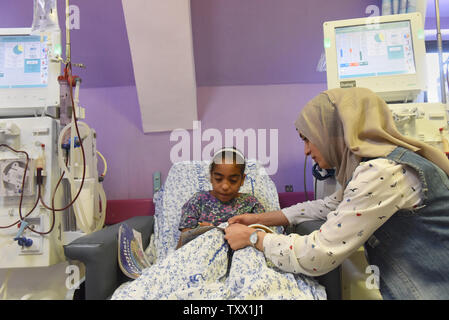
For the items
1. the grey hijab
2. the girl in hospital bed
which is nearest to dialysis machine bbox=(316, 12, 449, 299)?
the girl in hospital bed

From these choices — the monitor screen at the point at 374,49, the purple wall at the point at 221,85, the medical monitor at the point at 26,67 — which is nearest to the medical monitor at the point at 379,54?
the monitor screen at the point at 374,49

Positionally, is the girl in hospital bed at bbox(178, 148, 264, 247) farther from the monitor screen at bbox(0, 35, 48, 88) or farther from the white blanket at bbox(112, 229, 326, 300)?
the monitor screen at bbox(0, 35, 48, 88)

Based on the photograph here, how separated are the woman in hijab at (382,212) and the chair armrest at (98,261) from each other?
53 cm

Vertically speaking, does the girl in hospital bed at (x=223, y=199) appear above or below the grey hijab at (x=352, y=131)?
below

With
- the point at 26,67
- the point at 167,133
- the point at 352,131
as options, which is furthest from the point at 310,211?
the point at 26,67

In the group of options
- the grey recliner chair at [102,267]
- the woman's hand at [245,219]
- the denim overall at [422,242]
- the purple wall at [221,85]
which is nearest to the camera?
the denim overall at [422,242]

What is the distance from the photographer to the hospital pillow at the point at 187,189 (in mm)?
1610

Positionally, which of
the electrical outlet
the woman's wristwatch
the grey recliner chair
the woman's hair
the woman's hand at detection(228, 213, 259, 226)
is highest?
the woman's hair

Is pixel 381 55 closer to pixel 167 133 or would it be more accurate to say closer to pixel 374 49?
pixel 374 49

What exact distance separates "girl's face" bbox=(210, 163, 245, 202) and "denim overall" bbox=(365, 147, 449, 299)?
80 cm

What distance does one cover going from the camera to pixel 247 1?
1763mm

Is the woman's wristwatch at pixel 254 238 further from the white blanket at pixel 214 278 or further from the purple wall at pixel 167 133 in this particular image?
the purple wall at pixel 167 133

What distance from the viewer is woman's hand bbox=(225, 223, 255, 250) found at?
96 centimetres
